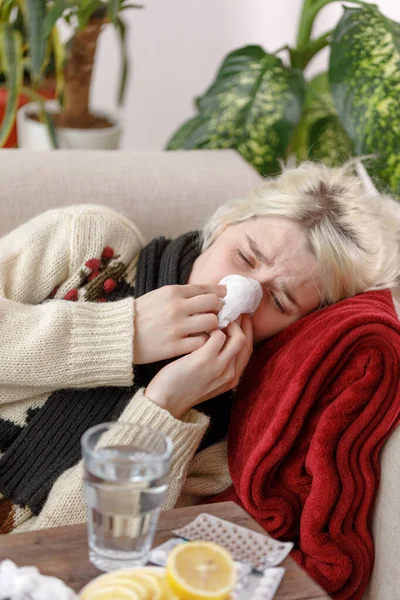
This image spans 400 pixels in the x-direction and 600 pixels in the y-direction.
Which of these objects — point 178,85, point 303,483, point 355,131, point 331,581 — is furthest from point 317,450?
point 178,85

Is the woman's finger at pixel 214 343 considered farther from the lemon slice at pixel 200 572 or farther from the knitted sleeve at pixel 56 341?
the lemon slice at pixel 200 572

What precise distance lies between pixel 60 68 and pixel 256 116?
79cm

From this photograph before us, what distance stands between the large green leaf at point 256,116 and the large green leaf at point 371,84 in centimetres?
20

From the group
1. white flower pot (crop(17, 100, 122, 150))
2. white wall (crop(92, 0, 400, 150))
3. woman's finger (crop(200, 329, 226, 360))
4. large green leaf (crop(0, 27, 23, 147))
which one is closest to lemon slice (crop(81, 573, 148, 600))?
woman's finger (crop(200, 329, 226, 360))

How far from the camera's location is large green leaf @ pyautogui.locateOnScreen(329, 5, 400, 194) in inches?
70.7

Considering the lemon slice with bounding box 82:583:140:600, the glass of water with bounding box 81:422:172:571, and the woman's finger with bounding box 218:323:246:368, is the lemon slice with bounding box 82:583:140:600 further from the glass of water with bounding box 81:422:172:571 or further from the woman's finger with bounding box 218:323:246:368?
the woman's finger with bounding box 218:323:246:368

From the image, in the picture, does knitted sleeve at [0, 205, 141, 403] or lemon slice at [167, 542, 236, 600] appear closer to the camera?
lemon slice at [167, 542, 236, 600]

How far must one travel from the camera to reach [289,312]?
4.46 ft

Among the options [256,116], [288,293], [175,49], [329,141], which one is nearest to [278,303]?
[288,293]

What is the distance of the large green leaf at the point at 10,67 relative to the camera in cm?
229

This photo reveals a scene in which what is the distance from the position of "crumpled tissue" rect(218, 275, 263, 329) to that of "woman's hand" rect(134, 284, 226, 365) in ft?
0.05

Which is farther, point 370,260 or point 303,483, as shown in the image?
point 370,260

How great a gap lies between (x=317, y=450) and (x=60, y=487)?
15.0 inches

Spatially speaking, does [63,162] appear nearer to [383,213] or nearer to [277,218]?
[277,218]
